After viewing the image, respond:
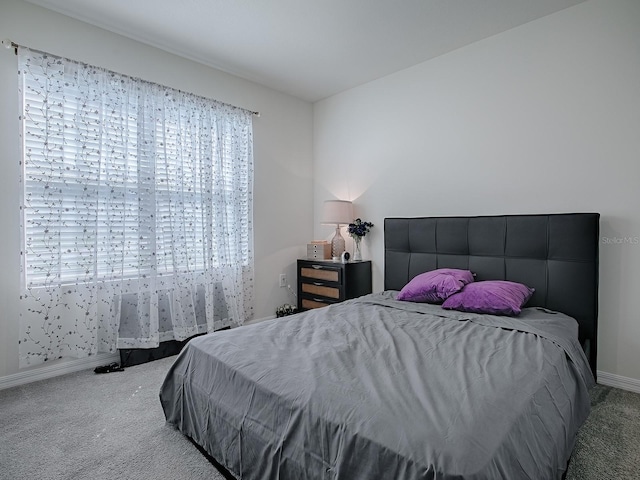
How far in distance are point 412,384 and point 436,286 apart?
142 centimetres

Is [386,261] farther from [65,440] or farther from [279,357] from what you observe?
[65,440]

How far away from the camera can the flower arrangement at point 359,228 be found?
374cm

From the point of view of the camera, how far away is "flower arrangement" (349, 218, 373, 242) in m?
3.74

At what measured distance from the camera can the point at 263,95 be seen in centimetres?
386

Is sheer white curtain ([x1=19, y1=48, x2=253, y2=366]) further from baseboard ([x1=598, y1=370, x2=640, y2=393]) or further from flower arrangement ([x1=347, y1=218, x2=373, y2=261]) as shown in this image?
baseboard ([x1=598, y1=370, x2=640, y2=393])

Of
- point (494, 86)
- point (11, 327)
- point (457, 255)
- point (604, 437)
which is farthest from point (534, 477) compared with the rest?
point (11, 327)

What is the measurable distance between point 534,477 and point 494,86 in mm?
2855

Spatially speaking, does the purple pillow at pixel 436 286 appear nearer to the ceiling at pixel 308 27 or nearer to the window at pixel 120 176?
the window at pixel 120 176

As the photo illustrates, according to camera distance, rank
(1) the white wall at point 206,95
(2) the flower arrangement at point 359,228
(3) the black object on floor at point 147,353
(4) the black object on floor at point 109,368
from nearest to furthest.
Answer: (1) the white wall at point 206,95 → (4) the black object on floor at point 109,368 → (3) the black object on floor at point 147,353 → (2) the flower arrangement at point 359,228

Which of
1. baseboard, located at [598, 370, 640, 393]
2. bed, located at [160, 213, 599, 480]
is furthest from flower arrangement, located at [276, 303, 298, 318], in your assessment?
baseboard, located at [598, 370, 640, 393]

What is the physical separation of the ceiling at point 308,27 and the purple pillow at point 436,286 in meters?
1.94

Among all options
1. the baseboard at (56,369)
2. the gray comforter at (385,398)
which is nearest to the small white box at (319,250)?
the gray comforter at (385,398)

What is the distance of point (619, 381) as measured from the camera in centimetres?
236

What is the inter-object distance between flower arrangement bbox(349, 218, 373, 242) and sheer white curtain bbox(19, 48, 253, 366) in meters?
1.19
